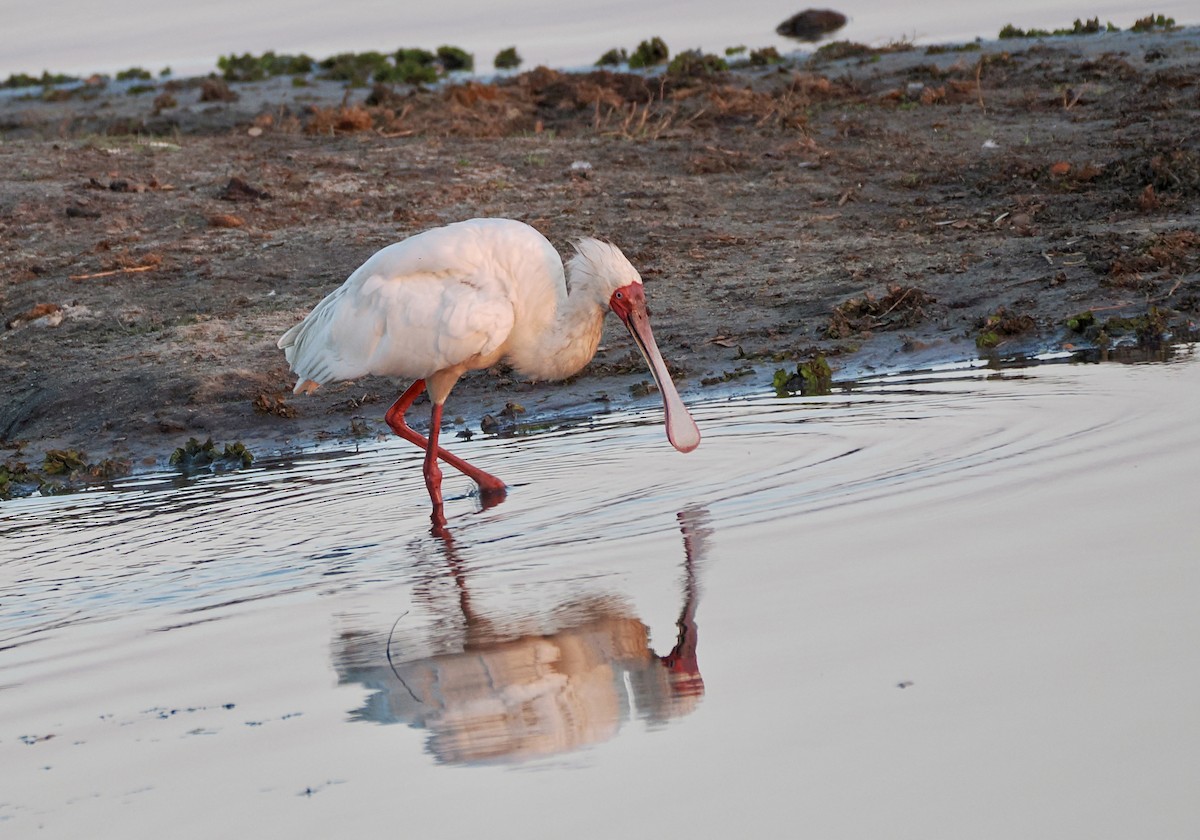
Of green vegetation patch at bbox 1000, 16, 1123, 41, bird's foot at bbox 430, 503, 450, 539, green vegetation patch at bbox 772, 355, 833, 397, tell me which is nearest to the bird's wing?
bird's foot at bbox 430, 503, 450, 539

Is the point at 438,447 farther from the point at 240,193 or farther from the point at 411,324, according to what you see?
the point at 240,193

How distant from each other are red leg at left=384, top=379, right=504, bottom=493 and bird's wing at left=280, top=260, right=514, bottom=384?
16.8 inches

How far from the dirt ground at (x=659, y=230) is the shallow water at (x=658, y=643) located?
2040 mm

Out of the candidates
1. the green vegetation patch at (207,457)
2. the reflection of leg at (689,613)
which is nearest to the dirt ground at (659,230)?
the green vegetation patch at (207,457)

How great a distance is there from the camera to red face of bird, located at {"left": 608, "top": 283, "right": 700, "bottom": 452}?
7.50 m

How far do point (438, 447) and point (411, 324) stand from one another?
70cm

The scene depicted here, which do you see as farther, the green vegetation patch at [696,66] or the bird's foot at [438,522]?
the green vegetation patch at [696,66]

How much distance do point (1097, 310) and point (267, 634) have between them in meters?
6.41

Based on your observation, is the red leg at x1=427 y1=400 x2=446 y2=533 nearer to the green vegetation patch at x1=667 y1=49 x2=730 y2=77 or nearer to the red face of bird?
the red face of bird

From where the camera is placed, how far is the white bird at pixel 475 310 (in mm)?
7848

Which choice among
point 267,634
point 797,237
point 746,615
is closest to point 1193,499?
point 746,615

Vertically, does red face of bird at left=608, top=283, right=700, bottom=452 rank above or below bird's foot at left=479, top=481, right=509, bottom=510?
above

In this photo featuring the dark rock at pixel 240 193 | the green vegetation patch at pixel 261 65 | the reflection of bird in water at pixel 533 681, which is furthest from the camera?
the green vegetation patch at pixel 261 65

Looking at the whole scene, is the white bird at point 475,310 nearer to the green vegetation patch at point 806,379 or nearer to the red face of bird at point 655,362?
the red face of bird at point 655,362
